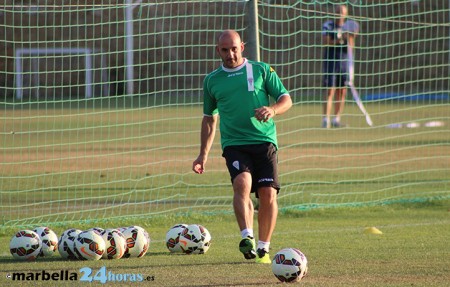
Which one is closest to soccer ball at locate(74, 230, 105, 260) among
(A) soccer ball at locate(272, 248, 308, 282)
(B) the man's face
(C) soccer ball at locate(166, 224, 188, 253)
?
(C) soccer ball at locate(166, 224, 188, 253)

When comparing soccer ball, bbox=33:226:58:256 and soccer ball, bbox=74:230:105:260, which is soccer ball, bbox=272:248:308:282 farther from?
soccer ball, bbox=33:226:58:256

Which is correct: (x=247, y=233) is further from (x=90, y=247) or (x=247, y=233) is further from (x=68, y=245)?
(x=68, y=245)

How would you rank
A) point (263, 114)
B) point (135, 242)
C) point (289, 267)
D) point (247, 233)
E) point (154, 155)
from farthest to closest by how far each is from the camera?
point (154, 155)
point (135, 242)
point (247, 233)
point (263, 114)
point (289, 267)

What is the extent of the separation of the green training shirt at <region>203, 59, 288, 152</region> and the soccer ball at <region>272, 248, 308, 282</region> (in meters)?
1.36

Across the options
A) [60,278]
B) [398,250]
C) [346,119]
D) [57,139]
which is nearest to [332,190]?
[398,250]

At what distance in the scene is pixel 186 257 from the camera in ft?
28.7

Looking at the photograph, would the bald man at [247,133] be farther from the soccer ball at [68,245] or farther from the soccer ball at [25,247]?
the soccer ball at [25,247]

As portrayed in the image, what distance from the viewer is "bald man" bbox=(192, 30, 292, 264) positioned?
8.39 metres

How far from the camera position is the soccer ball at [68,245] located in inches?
336

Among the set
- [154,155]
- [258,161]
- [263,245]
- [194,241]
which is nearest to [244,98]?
[258,161]

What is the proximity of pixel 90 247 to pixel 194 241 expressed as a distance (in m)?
0.94

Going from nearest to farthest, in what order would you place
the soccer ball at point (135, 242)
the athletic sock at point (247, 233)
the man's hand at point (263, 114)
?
the man's hand at point (263, 114) → the athletic sock at point (247, 233) → the soccer ball at point (135, 242)

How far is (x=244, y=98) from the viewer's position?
851 centimetres

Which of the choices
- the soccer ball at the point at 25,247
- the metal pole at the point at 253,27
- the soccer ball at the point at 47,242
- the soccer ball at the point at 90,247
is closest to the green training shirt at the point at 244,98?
the soccer ball at the point at 90,247
